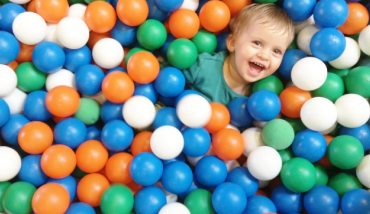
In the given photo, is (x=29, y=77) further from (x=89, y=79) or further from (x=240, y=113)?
(x=240, y=113)

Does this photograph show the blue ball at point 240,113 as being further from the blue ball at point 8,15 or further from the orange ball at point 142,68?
the blue ball at point 8,15

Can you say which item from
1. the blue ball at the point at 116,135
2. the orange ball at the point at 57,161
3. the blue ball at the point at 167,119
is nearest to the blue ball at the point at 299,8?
the blue ball at the point at 167,119

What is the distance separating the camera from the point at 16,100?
150 centimetres

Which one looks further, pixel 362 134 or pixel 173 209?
pixel 362 134

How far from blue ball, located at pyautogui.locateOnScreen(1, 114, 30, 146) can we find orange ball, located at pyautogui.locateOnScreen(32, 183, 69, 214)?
12.3 inches

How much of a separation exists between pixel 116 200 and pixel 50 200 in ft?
0.80

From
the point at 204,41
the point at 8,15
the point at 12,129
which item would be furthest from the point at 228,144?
the point at 8,15

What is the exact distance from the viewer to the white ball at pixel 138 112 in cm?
142

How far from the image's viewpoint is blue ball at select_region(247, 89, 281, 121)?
143 cm

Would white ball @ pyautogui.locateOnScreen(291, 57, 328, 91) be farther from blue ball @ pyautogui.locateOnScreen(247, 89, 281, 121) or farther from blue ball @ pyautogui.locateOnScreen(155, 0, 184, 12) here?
blue ball @ pyautogui.locateOnScreen(155, 0, 184, 12)

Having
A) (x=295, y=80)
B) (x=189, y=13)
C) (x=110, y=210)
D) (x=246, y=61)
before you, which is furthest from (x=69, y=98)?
(x=295, y=80)

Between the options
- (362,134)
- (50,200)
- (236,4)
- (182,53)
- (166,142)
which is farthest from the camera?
(236,4)

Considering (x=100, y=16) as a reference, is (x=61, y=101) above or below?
below

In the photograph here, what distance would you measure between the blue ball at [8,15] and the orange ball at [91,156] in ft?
2.14
